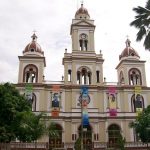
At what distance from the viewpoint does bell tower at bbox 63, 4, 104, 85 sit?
5134 centimetres

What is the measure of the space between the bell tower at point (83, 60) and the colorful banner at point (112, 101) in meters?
2.23

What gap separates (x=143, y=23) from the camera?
2269cm

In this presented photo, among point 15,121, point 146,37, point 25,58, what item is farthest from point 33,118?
point 146,37

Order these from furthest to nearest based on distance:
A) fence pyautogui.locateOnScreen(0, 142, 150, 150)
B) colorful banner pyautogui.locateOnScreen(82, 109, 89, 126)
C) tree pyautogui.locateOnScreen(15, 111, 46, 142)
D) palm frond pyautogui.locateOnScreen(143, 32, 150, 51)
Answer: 1. colorful banner pyautogui.locateOnScreen(82, 109, 89, 126)
2. fence pyautogui.locateOnScreen(0, 142, 150, 150)
3. tree pyautogui.locateOnScreen(15, 111, 46, 142)
4. palm frond pyautogui.locateOnScreen(143, 32, 150, 51)

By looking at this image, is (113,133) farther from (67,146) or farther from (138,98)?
(67,146)

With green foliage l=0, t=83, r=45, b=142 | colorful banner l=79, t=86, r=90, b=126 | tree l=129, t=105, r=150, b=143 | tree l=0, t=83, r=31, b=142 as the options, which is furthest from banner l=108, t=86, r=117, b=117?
tree l=0, t=83, r=31, b=142

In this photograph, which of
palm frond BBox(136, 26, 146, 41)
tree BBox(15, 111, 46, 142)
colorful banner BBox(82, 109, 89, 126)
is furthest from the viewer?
colorful banner BBox(82, 109, 89, 126)

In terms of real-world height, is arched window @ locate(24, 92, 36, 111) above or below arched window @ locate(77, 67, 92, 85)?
below

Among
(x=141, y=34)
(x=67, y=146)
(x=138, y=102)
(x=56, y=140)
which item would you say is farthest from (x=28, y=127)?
(x=138, y=102)

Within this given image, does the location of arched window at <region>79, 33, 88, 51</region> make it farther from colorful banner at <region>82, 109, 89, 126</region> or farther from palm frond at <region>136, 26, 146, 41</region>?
palm frond at <region>136, 26, 146, 41</region>

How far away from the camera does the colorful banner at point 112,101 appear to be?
1951 inches

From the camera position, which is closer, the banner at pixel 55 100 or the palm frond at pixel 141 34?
the palm frond at pixel 141 34

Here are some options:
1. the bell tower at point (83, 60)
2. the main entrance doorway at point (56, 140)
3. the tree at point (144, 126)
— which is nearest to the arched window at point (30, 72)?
the bell tower at point (83, 60)

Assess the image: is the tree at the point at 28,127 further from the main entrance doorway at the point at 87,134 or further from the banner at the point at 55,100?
the main entrance doorway at the point at 87,134
